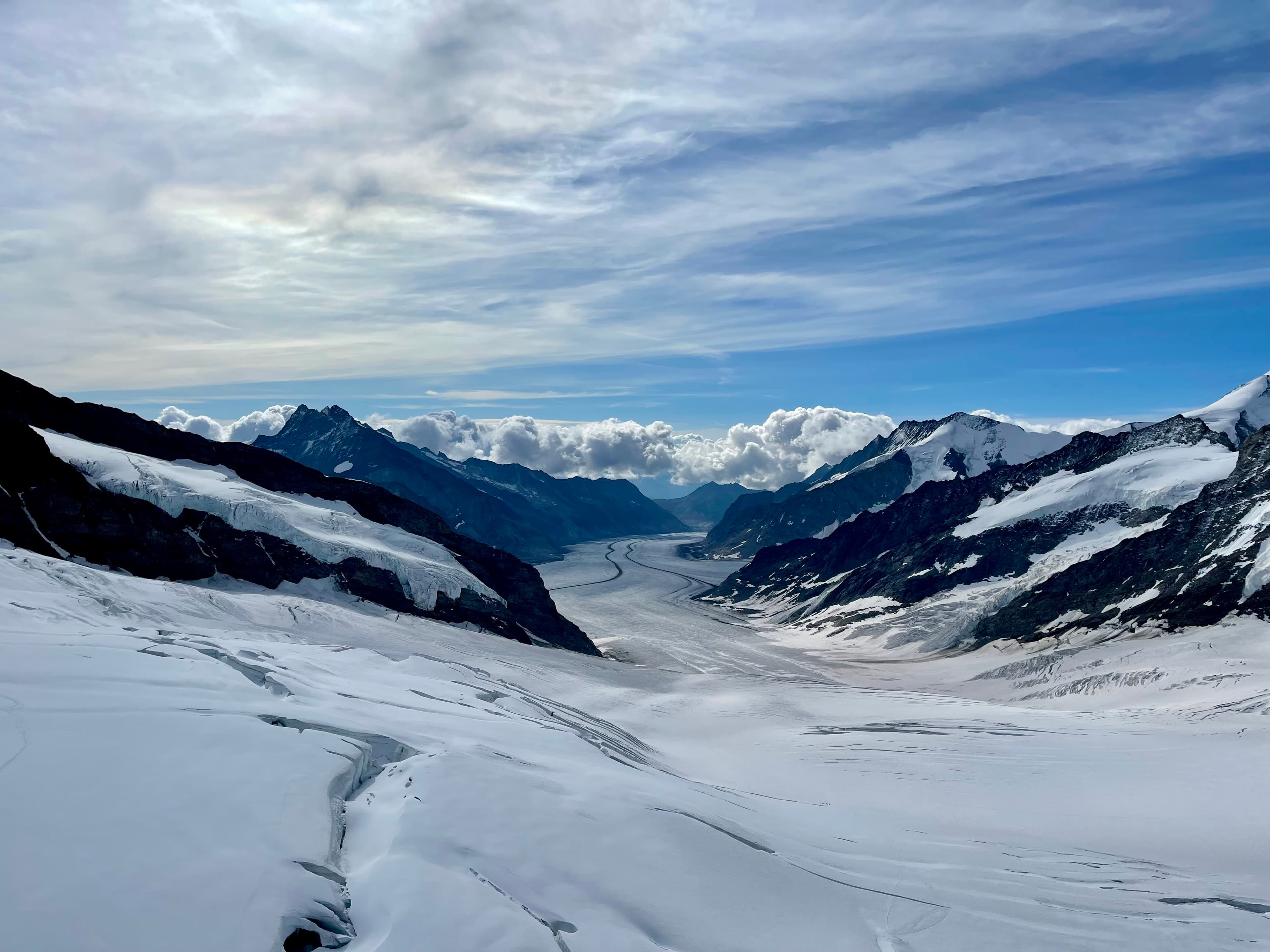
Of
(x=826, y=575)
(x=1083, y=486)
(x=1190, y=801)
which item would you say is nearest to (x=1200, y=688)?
(x=1190, y=801)

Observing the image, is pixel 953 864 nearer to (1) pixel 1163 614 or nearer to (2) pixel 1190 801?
(2) pixel 1190 801

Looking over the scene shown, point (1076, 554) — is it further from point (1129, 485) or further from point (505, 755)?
point (505, 755)

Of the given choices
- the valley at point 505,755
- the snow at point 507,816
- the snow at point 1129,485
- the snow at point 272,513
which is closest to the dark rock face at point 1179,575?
the valley at point 505,755

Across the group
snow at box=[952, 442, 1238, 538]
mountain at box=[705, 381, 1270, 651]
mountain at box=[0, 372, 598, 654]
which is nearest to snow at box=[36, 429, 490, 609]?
mountain at box=[0, 372, 598, 654]

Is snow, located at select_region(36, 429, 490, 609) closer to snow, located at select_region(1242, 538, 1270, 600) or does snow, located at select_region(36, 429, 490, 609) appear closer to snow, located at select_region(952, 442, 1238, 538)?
snow, located at select_region(1242, 538, 1270, 600)

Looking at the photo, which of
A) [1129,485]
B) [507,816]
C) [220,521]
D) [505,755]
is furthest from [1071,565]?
[507,816]

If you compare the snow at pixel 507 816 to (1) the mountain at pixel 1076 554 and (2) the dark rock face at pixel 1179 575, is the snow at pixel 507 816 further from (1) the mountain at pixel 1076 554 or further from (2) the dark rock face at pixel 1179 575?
(1) the mountain at pixel 1076 554
